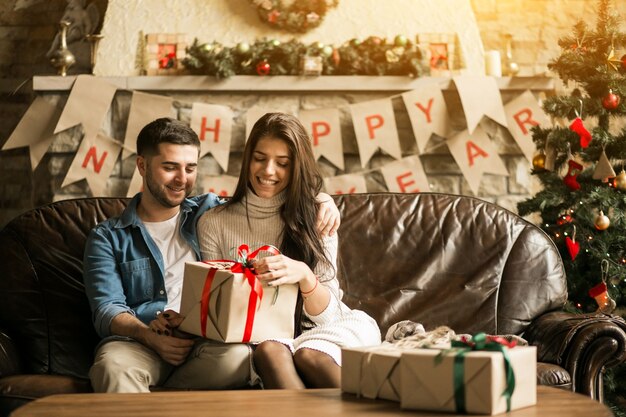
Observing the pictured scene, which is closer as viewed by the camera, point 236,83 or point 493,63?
point 236,83

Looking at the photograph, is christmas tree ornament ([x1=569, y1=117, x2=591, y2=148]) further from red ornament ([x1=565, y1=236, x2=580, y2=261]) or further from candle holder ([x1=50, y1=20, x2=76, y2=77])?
candle holder ([x1=50, y1=20, x2=76, y2=77])

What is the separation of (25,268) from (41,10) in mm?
2717

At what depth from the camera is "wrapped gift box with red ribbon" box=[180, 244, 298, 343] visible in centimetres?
215

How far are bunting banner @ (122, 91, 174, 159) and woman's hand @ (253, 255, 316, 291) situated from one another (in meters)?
2.32

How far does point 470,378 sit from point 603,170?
2.25 meters

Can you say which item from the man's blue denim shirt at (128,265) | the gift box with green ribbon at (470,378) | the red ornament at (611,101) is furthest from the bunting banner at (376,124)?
the gift box with green ribbon at (470,378)

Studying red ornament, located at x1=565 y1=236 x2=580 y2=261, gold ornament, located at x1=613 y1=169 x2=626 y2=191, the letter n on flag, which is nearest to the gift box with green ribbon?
red ornament, located at x1=565 y1=236 x2=580 y2=261

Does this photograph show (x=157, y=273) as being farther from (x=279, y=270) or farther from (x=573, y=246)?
(x=573, y=246)

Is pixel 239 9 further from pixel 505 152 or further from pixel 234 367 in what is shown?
pixel 234 367

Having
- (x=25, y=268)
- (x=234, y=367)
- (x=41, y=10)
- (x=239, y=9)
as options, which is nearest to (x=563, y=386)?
(x=234, y=367)

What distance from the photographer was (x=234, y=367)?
7.72 ft

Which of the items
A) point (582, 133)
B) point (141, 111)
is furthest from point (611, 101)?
point (141, 111)

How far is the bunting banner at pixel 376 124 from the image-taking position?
4488 millimetres

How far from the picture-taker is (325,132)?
A: 4496mm
